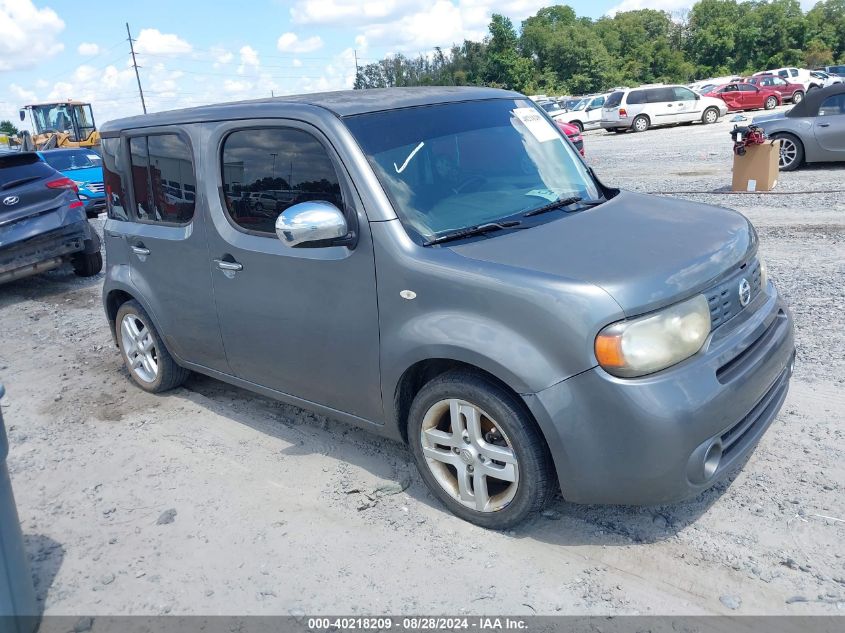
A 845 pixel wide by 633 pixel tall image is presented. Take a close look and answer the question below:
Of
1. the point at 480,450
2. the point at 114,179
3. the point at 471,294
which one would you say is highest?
the point at 114,179

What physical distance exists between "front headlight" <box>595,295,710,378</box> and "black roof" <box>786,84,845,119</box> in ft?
42.4

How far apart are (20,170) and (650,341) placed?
9.06 meters

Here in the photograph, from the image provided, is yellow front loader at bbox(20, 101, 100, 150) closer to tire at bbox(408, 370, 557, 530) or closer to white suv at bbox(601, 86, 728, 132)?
white suv at bbox(601, 86, 728, 132)

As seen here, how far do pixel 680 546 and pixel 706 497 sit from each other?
434mm

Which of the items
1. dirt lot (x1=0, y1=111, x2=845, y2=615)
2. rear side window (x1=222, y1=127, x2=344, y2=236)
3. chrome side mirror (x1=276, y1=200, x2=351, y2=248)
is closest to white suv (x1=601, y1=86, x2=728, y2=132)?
dirt lot (x1=0, y1=111, x2=845, y2=615)

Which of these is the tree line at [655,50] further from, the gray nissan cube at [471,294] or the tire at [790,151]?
the gray nissan cube at [471,294]

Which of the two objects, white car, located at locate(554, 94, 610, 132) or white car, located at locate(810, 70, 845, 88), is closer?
white car, located at locate(554, 94, 610, 132)

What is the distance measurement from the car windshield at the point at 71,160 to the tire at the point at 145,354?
13234 mm

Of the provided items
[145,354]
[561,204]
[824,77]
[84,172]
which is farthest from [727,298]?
[824,77]

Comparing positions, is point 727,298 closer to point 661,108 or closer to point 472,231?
point 472,231

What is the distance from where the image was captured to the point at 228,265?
4266 mm

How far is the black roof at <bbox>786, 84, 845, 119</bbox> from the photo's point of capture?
13602 mm

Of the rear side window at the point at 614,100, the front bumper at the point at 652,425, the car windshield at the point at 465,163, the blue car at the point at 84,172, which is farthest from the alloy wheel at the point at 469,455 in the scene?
the rear side window at the point at 614,100

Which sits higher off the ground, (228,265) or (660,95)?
(228,265)
